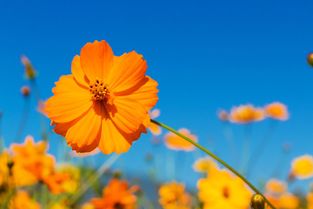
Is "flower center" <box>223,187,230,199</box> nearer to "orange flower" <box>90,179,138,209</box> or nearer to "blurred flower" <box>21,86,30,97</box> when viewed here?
"orange flower" <box>90,179,138,209</box>

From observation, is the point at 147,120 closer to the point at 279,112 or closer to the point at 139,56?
the point at 139,56

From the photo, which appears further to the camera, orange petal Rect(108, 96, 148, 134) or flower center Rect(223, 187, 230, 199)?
flower center Rect(223, 187, 230, 199)

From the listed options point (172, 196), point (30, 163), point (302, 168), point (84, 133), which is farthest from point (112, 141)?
point (302, 168)

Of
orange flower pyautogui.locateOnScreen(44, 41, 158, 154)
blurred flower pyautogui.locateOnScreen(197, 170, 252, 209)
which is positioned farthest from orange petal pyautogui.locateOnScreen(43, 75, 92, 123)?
blurred flower pyautogui.locateOnScreen(197, 170, 252, 209)

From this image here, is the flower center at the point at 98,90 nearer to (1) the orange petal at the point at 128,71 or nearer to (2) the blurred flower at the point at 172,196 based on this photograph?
(1) the orange petal at the point at 128,71

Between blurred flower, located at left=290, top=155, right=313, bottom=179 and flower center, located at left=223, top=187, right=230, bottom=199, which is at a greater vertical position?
blurred flower, located at left=290, top=155, right=313, bottom=179

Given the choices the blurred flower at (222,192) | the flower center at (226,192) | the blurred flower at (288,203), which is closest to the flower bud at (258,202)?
the blurred flower at (222,192)

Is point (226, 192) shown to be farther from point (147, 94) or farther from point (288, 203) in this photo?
point (288, 203)

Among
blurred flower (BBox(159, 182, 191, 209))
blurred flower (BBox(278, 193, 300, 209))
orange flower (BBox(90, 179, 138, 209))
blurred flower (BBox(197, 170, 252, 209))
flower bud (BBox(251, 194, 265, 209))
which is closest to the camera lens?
flower bud (BBox(251, 194, 265, 209))
